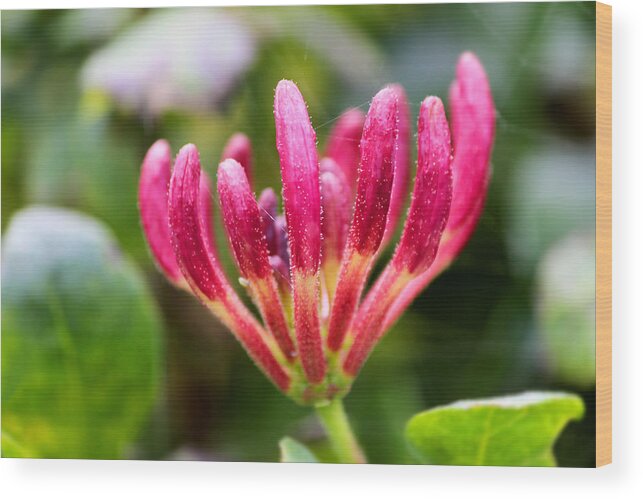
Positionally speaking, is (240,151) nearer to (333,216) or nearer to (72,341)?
(333,216)

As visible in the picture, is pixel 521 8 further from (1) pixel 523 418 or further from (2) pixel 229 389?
(2) pixel 229 389

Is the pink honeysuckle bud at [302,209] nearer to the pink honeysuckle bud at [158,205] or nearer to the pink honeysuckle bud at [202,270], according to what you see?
the pink honeysuckle bud at [202,270]

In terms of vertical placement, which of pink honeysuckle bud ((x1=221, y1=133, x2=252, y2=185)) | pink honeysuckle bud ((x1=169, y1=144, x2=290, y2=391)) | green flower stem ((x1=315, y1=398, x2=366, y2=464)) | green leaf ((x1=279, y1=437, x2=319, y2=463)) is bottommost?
green leaf ((x1=279, y1=437, x2=319, y2=463))

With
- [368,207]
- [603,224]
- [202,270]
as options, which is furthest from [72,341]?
[603,224]

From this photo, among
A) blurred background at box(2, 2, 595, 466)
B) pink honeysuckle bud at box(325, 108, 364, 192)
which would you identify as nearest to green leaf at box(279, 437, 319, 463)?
blurred background at box(2, 2, 595, 466)

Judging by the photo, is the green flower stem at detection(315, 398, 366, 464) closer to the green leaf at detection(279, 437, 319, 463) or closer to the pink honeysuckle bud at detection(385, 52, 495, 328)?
the green leaf at detection(279, 437, 319, 463)

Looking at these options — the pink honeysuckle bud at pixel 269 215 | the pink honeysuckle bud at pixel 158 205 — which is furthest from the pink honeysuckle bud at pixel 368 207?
the pink honeysuckle bud at pixel 158 205
